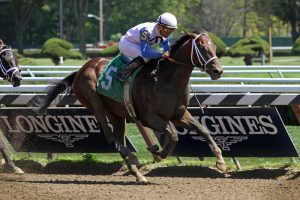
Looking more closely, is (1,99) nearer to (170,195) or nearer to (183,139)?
(183,139)

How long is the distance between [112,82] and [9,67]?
1.24m

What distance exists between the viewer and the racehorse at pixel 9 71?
28.9 feet

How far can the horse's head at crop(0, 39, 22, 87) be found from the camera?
8.84m

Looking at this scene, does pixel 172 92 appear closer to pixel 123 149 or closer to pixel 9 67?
pixel 123 149

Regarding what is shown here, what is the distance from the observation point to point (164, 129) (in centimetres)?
799

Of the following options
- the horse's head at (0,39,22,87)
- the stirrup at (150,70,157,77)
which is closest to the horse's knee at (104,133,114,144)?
the stirrup at (150,70,157,77)

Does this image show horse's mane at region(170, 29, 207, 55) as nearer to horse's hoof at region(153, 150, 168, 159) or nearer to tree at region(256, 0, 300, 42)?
horse's hoof at region(153, 150, 168, 159)

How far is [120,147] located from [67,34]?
6493 centimetres

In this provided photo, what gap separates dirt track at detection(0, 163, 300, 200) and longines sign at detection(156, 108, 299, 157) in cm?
22

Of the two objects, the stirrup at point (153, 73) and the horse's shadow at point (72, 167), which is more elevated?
the stirrup at point (153, 73)

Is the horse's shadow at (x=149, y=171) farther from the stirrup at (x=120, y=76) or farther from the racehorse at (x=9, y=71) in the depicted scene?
the stirrup at (x=120, y=76)

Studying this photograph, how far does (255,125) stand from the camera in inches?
335

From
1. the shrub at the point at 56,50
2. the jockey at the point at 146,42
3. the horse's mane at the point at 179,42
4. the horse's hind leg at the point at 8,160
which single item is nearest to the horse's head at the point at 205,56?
the horse's mane at the point at 179,42

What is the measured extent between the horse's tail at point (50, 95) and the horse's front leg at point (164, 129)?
1548 millimetres
